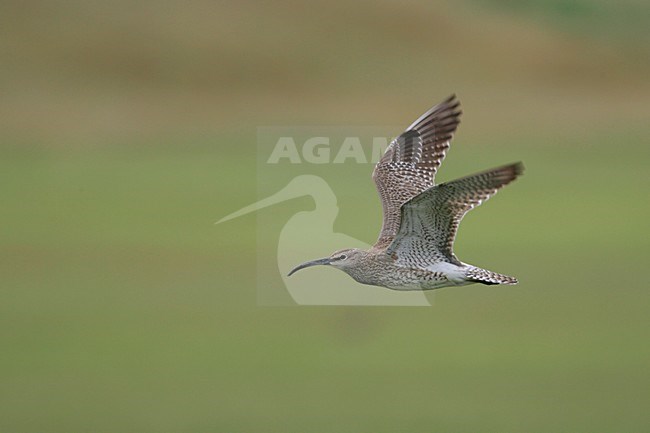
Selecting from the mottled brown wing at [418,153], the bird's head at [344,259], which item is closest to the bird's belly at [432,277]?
the bird's head at [344,259]

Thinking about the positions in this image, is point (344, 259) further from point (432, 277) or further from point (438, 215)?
point (438, 215)

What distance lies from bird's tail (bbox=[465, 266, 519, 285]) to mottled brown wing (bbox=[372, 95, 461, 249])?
152cm

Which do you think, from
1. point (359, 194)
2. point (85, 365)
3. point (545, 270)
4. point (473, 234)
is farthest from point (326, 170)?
point (85, 365)

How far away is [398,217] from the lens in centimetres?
1276

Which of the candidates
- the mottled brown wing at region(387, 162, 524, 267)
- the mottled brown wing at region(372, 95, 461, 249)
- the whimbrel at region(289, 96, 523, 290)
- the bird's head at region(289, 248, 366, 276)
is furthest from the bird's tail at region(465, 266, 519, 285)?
the mottled brown wing at region(372, 95, 461, 249)

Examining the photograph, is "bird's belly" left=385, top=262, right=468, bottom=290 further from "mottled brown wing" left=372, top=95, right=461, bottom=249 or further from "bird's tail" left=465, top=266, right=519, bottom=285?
"mottled brown wing" left=372, top=95, right=461, bottom=249

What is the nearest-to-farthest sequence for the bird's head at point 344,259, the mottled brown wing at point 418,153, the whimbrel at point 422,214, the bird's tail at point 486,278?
1. the whimbrel at point 422,214
2. the bird's tail at point 486,278
3. the bird's head at point 344,259
4. the mottled brown wing at point 418,153

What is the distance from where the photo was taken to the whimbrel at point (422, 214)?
11.4 metres

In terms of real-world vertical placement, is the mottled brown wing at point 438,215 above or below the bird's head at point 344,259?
above

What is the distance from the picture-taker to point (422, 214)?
11.7 meters

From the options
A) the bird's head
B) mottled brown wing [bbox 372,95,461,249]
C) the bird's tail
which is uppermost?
mottled brown wing [bbox 372,95,461,249]

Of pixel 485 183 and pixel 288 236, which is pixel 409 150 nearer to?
pixel 485 183

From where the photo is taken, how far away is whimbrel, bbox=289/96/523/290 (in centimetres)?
1142

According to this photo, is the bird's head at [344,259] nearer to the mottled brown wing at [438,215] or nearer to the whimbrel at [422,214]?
the whimbrel at [422,214]
